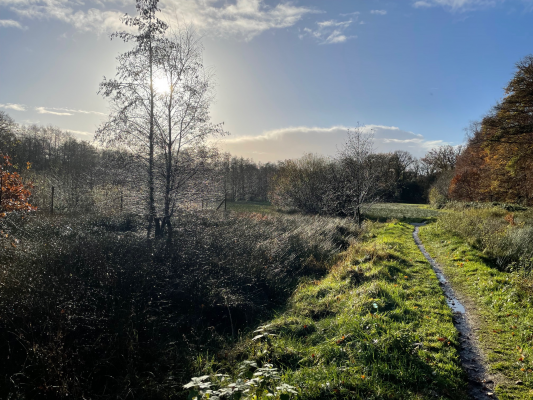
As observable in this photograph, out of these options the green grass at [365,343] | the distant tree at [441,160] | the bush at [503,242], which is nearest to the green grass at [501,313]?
the bush at [503,242]

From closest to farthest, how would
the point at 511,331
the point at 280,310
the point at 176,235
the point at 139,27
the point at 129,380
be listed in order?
the point at 129,380 → the point at 511,331 → the point at 280,310 → the point at 176,235 → the point at 139,27

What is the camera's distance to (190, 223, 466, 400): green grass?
378cm

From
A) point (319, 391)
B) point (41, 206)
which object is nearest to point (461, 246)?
point (319, 391)

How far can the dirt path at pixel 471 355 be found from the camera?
12.3 ft

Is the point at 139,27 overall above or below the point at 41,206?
above

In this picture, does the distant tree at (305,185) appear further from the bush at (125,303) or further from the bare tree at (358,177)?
the bush at (125,303)

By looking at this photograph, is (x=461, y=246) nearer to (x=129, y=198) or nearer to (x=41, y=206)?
(x=129, y=198)

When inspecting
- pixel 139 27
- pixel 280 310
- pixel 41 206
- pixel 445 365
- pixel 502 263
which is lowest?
pixel 280 310

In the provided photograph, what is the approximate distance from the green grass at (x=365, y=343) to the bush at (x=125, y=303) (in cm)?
94

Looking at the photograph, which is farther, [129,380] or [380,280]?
[380,280]

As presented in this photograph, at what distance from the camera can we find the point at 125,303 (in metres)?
6.13

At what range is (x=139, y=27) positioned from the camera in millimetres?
10477

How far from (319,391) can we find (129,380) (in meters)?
2.66

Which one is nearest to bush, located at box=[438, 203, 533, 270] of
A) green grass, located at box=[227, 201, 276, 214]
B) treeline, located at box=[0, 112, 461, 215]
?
treeline, located at box=[0, 112, 461, 215]
